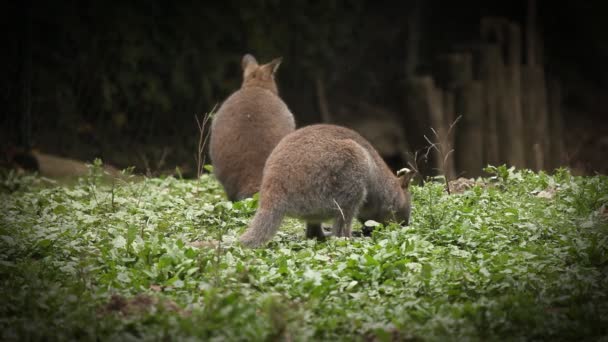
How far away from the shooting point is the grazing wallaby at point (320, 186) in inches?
209

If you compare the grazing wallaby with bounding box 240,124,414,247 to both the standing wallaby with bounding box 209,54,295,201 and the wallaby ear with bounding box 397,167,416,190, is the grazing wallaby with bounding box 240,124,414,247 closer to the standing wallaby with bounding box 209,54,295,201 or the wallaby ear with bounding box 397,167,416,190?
the wallaby ear with bounding box 397,167,416,190

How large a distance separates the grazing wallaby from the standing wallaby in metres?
1.24

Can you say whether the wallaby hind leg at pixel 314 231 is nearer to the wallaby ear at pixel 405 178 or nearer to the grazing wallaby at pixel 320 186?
the grazing wallaby at pixel 320 186

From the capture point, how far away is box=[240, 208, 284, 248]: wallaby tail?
203 inches

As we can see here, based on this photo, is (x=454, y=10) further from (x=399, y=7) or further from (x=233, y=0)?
(x=233, y=0)

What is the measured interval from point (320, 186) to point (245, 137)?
6.32 feet

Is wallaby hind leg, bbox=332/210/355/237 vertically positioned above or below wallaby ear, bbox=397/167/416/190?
below

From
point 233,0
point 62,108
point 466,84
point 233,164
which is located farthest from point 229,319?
point 466,84

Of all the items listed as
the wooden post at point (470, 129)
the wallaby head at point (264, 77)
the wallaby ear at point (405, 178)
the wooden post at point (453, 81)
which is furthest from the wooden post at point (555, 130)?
the wallaby ear at point (405, 178)

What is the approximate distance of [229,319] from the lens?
3689mm

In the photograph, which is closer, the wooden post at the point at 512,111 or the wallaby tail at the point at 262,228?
the wallaby tail at the point at 262,228

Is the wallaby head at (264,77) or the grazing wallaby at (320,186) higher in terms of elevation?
the wallaby head at (264,77)

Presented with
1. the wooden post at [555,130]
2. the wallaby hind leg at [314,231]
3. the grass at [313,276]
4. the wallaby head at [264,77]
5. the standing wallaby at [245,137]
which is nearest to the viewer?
the grass at [313,276]

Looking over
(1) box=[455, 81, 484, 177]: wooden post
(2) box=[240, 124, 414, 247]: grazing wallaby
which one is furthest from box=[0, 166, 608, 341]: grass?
(1) box=[455, 81, 484, 177]: wooden post
